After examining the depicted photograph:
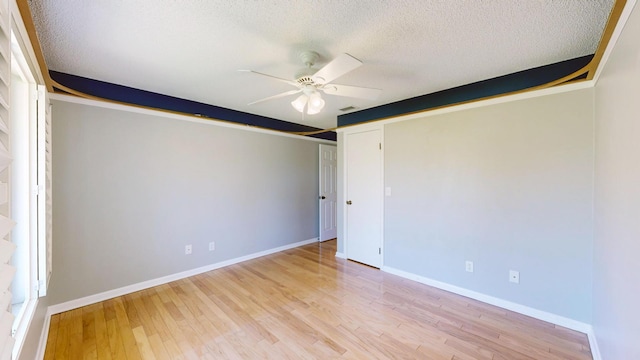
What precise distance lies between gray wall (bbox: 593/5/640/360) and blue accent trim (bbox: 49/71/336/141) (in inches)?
145

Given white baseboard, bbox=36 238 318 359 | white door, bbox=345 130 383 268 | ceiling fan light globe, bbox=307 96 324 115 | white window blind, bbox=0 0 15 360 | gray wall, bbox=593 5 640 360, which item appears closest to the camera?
white window blind, bbox=0 0 15 360

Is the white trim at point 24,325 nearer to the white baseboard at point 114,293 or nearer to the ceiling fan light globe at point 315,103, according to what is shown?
the white baseboard at point 114,293

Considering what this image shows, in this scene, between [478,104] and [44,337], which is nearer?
[44,337]

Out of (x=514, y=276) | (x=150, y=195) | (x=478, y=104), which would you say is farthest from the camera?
(x=150, y=195)

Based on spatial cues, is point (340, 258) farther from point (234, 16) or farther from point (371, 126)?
point (234, 16)

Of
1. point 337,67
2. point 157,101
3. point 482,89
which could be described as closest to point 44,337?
point 157,101

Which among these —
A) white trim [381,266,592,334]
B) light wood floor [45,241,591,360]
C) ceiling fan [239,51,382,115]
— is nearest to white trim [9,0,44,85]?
ceiling fan [239,51,382,115]

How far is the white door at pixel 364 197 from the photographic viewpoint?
3465 mm

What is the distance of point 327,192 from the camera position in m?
4.93

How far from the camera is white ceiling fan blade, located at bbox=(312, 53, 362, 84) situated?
60.7 inches

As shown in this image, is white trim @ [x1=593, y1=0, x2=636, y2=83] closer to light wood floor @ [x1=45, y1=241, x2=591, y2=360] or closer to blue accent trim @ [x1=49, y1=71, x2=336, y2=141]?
light wood floor @ [x1=45, y1=241, x2=591, y2=360]

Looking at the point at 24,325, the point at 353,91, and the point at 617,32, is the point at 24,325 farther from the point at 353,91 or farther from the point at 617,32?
the point at 617,32

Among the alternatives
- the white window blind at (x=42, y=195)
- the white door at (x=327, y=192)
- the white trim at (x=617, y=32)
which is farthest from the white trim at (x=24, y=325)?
the white door at (x=327, y=192)

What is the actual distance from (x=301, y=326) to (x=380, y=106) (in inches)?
111
